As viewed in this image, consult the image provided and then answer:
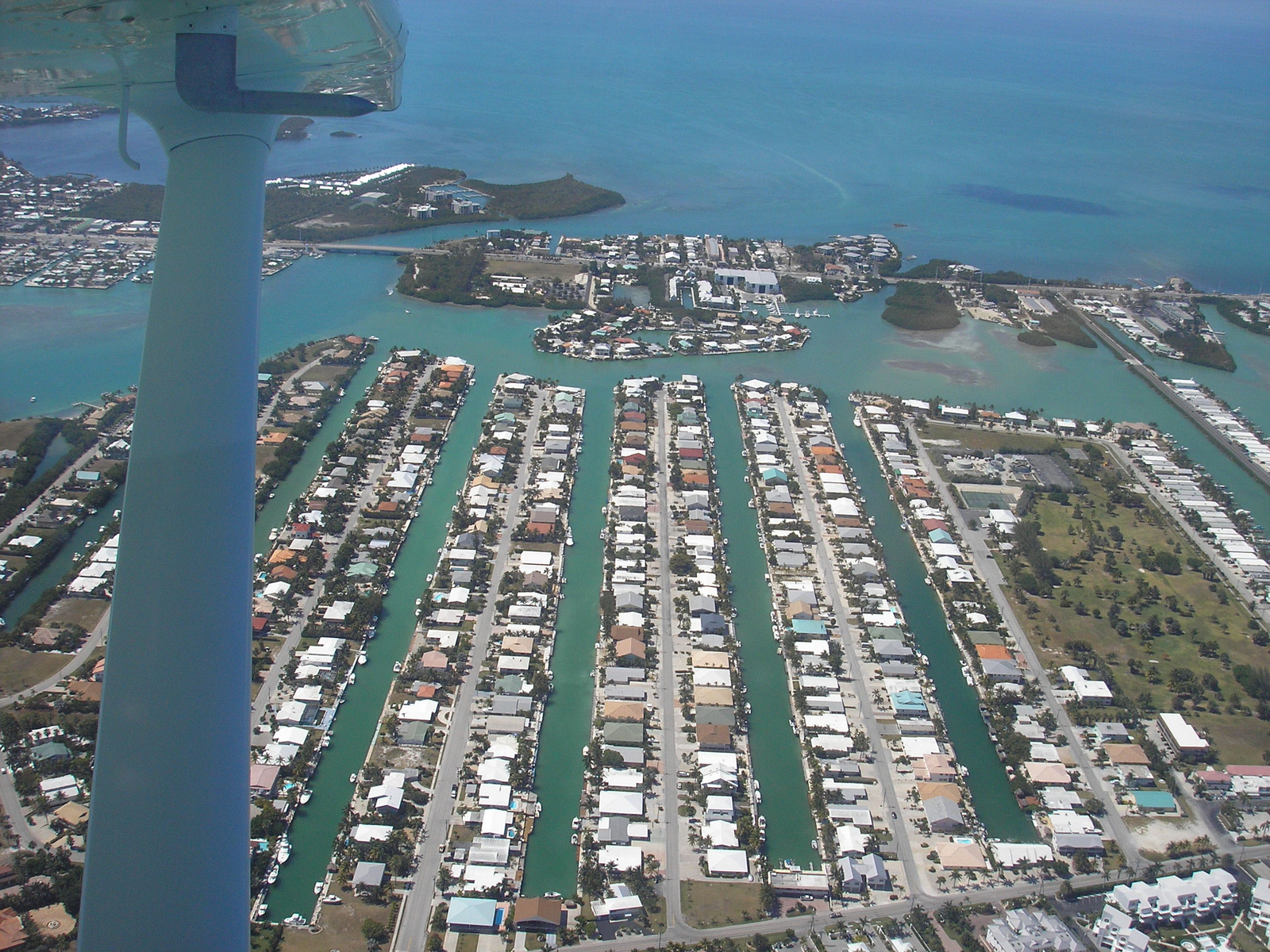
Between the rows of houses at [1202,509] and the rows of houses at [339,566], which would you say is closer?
the rows of houses at [339,566]

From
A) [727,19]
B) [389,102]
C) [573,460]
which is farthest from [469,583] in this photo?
[727,19]

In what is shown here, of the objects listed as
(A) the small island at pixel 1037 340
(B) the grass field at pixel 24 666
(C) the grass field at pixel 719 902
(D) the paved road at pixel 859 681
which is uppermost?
(A) the small island at pixel 1037 340

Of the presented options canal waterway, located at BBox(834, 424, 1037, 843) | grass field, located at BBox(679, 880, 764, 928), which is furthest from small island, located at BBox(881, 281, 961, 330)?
grass field, located at BBox(679, 880, 764, 928)

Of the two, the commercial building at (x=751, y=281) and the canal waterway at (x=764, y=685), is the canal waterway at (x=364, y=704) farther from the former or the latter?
the commercial building at (x=751, y=281)

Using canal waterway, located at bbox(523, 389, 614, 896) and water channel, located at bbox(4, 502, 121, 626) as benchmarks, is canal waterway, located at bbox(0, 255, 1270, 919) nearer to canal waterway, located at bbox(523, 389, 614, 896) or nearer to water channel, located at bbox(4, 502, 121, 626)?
canal waterway, located at bbox(523, 389, 614, 896)

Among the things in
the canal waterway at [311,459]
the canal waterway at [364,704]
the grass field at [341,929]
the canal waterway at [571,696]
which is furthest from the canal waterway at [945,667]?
the canal waterway at [311,459]

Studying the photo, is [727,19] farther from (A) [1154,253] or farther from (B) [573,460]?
(B) [573,460]

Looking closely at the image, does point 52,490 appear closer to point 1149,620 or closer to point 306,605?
point 306,605
